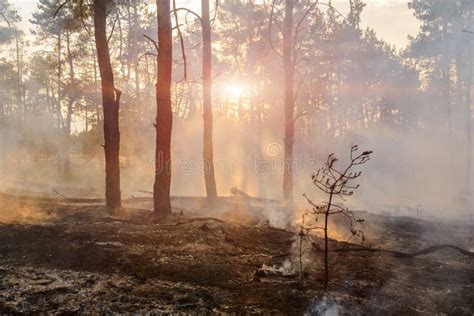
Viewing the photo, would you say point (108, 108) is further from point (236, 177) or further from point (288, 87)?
point (236, 177)

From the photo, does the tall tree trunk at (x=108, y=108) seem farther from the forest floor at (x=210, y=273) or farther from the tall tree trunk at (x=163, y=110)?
the forest floor at (x=210, y=273)

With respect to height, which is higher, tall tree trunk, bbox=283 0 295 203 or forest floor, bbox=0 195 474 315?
tall tree trunk, bbox=283 0 295 203

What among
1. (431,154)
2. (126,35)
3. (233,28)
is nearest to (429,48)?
(431,154)

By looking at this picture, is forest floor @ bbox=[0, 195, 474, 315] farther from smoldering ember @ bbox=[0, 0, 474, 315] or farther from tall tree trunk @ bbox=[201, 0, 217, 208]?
tall tree trunk @ bbox=[201, 0, 217, 208]

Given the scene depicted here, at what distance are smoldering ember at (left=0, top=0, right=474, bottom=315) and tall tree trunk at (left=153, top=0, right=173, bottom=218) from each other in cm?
3

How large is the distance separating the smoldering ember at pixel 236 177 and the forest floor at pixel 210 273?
1.3 inches

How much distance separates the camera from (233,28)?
34.7m

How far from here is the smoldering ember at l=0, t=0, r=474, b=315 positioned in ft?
15.8

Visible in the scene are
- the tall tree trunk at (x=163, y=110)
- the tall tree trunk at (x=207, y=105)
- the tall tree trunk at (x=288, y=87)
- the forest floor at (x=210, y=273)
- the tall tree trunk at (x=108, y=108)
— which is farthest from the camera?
the tall tree trunk at (x=288, y=87)

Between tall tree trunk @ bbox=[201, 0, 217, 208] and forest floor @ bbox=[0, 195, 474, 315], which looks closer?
forest floor @ bbox=[0, 195, 474, 315]

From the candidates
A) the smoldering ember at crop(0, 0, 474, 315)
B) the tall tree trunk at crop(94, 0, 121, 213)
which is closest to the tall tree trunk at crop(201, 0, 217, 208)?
the smoldering ember at crop(0, 0, 474, 315)

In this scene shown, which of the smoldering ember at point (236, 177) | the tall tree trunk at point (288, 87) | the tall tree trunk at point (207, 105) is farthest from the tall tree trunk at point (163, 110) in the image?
the tall tree trunk at point (288, 87)

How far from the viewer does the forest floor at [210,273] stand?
428cm

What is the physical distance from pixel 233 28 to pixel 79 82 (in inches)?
540
